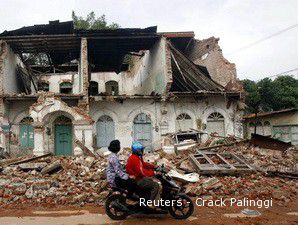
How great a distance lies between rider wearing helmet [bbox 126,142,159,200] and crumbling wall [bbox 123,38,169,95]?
41.0ft

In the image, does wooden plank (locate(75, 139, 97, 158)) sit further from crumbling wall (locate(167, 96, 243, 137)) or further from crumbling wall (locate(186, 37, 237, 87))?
crumbling wall (locate(186, 37, 237, 87))

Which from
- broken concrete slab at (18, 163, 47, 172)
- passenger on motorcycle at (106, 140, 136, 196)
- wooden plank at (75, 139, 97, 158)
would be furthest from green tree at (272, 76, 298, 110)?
passenger on motorcycle at (106, 140, 136, 196)

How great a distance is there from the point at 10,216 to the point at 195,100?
14.5 metres

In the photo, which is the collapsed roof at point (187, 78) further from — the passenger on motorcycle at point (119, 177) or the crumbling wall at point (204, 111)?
the passenger on motorcycle at point (119, 177)

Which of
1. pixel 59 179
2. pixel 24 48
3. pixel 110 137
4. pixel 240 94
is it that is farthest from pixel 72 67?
pixel 59 179

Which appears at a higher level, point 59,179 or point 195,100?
point 195,100

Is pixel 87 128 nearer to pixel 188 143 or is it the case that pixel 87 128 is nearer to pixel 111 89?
pixel 188 143

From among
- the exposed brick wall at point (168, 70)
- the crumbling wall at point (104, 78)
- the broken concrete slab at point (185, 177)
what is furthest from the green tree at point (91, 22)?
the broken concrete slab at point (185, 177)

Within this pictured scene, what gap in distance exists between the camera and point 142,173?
632 centimetres

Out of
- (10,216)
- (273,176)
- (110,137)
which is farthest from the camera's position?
(110,137)

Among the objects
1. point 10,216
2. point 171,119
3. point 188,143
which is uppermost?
point 171,119

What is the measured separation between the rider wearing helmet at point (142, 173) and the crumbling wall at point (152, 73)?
12.5 meters

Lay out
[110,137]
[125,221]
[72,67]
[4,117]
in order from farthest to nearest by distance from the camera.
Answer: [72,67], [110,137], [4,117], [125,221]

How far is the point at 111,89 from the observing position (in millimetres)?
29094
